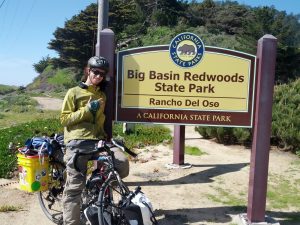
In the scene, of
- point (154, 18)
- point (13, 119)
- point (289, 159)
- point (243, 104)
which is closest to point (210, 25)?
point (154, 18)

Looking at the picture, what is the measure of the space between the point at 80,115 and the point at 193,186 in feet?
10.7

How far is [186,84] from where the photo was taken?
5395 mm

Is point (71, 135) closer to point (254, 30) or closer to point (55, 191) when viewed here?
point (55, 191)

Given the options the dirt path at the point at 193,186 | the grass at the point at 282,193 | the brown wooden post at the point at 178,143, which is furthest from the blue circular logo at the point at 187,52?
the brown wooden post at the point at 178,143

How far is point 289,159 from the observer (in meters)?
9.38

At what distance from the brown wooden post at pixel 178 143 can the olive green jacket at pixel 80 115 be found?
3.67 m

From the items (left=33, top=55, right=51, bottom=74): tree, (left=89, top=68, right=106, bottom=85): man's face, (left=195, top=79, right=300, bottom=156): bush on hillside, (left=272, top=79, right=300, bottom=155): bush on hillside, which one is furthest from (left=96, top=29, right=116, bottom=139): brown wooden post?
(left=33, top=55, right=51, bottom=74): tree

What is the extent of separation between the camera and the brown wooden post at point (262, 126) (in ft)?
17.1

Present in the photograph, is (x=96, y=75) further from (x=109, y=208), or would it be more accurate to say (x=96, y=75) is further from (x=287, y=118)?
(x=287, y=118)

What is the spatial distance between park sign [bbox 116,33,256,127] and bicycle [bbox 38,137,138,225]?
1029 mm

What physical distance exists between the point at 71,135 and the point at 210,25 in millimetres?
54304

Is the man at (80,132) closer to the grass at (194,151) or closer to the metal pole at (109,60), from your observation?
the metal pole at (109,60)

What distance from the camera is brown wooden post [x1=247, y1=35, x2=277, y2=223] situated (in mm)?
5223

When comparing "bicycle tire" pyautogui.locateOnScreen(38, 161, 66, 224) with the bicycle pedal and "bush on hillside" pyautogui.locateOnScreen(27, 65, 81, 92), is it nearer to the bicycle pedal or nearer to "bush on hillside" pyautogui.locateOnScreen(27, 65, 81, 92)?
the bicycle pedal
